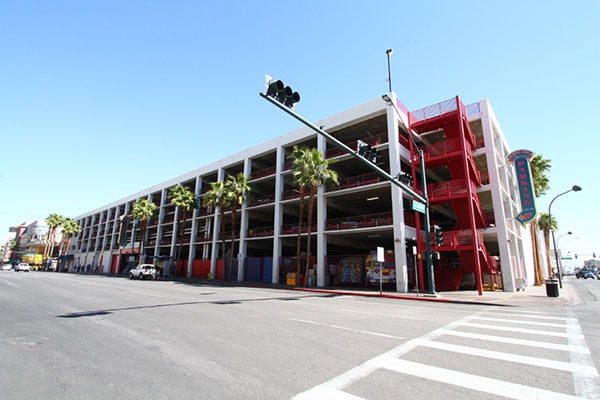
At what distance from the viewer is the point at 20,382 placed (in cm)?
404

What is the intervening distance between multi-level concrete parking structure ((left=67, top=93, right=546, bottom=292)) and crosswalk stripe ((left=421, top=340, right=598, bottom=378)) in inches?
405

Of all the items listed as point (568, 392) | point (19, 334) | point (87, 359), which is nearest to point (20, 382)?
point (87, 359)

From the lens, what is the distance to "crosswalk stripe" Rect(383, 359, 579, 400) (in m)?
3.66

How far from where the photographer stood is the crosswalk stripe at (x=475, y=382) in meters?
3.66

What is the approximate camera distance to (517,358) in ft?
17.1

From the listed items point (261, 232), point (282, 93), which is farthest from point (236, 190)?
point (282, 93)

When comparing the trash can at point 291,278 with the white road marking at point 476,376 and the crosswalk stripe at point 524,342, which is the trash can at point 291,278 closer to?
the crosswalk stripe at point 524,342

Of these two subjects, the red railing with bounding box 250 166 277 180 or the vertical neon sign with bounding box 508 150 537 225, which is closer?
the vertical neon sign with bounding box 508 150 537 225

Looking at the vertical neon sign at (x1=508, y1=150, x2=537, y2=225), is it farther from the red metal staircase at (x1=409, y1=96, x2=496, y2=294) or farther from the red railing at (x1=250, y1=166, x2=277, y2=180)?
the red railing at (x1=250, y1=166, x2=277, y2=180)

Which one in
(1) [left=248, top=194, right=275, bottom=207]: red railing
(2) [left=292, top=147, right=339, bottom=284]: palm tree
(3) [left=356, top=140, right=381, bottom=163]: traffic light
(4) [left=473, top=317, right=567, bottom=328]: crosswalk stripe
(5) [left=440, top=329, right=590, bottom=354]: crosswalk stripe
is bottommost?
(4) [left=473, top=317, right=567, bottom=328]: crosswalk stripe

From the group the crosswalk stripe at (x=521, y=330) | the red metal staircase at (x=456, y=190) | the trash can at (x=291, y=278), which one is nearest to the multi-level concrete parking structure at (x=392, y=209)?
the red metal staircase at (x=456, y=190)

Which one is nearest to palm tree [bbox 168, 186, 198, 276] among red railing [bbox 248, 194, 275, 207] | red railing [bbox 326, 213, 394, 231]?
red railing [bbox 248, 194, 275, 207]

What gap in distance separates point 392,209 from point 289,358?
22.3 meters

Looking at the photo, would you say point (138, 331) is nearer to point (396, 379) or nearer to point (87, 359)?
point (87, 359)
